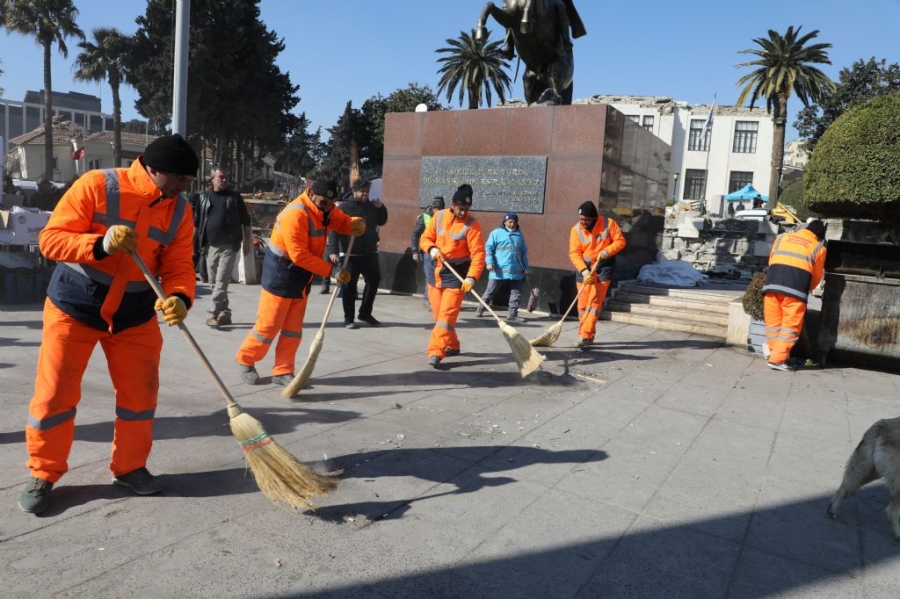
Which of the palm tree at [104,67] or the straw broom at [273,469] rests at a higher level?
the palm tree at [104,67]

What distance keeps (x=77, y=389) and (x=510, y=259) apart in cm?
696

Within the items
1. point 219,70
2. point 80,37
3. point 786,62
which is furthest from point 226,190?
point 80,37

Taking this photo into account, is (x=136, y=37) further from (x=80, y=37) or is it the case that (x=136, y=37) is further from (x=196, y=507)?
(x=196, y=507)

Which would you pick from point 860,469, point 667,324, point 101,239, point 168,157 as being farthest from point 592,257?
point 101,239

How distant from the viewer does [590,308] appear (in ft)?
26.1

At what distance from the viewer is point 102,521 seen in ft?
10.2

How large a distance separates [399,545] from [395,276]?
8900 mm

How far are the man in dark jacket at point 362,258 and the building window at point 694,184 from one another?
1744 inches

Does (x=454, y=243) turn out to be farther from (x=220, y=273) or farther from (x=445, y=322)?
(x=220, y=273)

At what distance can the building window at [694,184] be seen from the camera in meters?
48.8

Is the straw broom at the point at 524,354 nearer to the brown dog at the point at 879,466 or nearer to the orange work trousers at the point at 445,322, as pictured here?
the orange work trousers at the point at 445,322

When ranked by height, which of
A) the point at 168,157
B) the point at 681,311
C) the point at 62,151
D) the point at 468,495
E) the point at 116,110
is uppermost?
the point at 116,110

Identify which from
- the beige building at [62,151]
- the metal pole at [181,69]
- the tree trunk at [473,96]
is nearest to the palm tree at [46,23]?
the beige building at [62,151]

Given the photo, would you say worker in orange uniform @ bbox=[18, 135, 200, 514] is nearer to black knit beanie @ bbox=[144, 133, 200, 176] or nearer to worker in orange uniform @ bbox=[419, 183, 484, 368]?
black knit beanie @ bbox=[144, 133, 200, 176]
